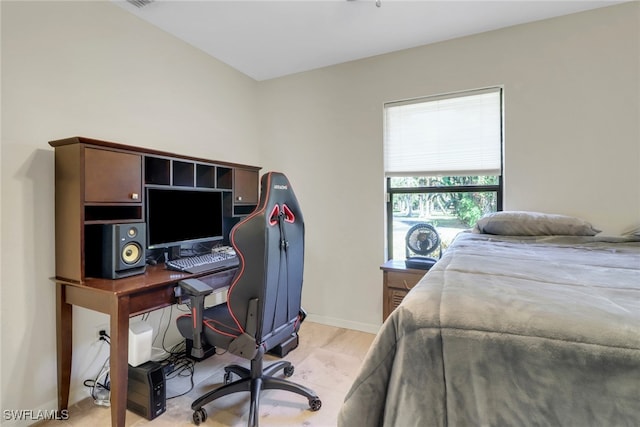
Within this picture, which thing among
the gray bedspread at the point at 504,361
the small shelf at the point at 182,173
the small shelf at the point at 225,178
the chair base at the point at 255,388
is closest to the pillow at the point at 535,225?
the gray bedspread at the point at 504,361

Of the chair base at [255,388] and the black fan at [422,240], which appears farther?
the black fan at [422,240]

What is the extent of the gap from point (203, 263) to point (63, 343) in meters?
0.84

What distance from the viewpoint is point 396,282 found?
2.46m

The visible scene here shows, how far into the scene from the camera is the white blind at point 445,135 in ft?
8.05

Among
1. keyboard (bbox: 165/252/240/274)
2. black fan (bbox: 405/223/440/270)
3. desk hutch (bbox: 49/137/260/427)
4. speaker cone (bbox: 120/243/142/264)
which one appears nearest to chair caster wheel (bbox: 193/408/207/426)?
desk hutch (bbox: 49/137/260/427)

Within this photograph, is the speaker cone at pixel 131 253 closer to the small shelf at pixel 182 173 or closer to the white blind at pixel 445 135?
the small shelf at pixel 182 173

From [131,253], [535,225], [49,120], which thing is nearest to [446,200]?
[535,225]

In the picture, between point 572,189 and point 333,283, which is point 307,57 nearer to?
point 333,283

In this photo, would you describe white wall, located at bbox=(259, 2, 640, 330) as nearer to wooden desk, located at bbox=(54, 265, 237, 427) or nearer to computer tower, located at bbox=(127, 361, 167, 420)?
wooden desk, located at bbox=(54, 265, 237, 427)

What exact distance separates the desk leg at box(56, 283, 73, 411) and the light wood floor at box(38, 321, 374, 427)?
0.47 ft

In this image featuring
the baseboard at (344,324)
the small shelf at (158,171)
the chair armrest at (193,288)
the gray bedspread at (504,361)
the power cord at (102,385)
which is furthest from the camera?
the baseboard at (344,324)

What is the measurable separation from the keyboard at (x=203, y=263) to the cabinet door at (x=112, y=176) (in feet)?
1.49

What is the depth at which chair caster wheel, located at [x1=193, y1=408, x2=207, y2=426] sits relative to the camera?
5.35 ft

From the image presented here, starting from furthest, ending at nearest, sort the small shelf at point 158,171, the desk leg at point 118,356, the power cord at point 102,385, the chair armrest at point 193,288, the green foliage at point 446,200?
1. the green foliage at point 446,200
2. the small shelf at point 158,171
3. the power cord at point 102,385
4. the chair armrest at point 193,288
5. the desk leg at point 118,356
